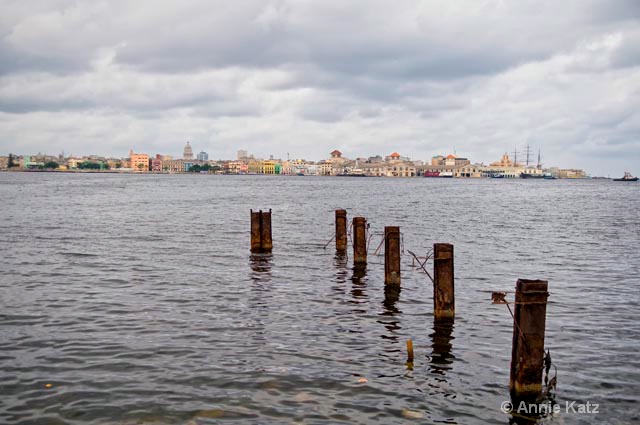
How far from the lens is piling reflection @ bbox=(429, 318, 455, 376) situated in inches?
520

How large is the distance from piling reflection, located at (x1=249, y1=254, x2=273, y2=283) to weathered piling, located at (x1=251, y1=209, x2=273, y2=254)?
729mm

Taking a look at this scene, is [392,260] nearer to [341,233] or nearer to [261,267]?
[261,267]

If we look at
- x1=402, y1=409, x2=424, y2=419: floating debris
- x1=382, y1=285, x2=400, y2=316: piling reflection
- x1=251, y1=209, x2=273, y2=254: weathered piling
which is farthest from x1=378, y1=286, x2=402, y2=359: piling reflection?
x1=251, y1=209, x2=273, y2=254: weathered piling

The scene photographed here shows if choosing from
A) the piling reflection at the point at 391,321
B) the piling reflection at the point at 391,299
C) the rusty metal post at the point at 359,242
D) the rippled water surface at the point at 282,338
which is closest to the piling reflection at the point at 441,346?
the rippled water surface at the point at 282,338

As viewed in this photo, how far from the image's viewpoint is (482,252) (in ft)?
108

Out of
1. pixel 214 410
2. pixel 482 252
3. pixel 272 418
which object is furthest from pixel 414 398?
pixel 482 252

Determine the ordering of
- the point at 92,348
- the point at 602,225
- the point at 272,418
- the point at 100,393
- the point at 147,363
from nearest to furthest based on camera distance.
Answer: the point at 272,418, the point at 100,393, the point at 147,363, the point at 92,348, the point at 602,225

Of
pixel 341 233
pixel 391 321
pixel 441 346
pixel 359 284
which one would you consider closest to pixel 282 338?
pixel 391 321

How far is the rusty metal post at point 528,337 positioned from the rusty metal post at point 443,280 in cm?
497

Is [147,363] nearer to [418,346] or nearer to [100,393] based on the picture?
[100,393]

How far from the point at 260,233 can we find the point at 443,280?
624 inches

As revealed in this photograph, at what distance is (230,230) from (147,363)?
102 ft

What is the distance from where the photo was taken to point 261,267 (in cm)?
2667

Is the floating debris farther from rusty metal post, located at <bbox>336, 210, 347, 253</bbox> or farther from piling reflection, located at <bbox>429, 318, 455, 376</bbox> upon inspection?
rusty metal post, located at <bbox>336, 210, 347, 253</bbox>
